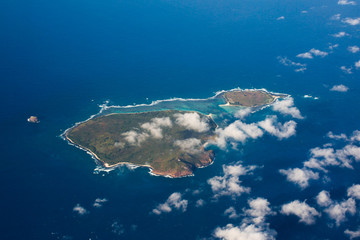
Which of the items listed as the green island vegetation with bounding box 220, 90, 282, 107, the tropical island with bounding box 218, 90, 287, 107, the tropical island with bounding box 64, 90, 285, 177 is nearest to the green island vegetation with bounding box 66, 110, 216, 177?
the tropical island with bounding box 64, 90, 285, 177

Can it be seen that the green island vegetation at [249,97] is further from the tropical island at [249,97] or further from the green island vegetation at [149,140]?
the green island vegetation at [149,140]

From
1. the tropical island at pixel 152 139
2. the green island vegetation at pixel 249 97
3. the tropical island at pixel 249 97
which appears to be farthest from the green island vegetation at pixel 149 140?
the green island vegetation at pixel 249 97

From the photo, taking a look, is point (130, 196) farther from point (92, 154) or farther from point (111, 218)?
point (92, 154)

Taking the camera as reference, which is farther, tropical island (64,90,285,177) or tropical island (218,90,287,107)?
tropical island (218,90,287,107)

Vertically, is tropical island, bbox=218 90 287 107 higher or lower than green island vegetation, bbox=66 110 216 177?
higher

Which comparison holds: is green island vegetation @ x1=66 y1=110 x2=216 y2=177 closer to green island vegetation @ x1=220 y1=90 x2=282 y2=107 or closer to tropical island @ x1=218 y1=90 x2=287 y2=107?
tropical island @ x1=218 y1=90 x2=287 y2=107

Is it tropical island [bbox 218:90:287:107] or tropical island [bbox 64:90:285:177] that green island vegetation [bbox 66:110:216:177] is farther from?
tropical island [bbox 218:90:287:107]
